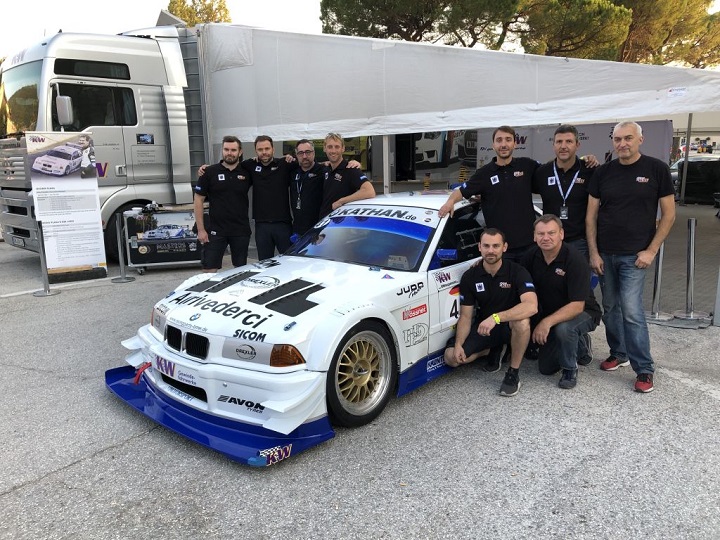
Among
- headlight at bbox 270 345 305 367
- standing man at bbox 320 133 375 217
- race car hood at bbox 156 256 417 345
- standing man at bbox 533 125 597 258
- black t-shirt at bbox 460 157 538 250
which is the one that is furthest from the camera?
standing man at bbox 320 133 375 217

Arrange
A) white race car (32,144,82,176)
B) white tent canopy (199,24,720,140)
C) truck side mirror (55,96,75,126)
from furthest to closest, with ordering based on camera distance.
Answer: truck side mirror (55,96,75,126) → white race car (32,144,82,176) → white tent canopy (199,24,720,140)

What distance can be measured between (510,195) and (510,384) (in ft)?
5.21

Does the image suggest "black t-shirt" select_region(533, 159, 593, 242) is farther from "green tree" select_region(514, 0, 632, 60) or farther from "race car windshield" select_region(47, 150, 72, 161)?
"green tree" select_region(514, 0, 632, 60)

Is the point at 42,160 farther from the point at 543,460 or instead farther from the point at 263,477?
the point at 543,460

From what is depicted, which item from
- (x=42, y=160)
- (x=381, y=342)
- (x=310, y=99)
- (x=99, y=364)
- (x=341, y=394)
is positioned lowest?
(x=99, y=364)

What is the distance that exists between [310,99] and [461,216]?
4859mm

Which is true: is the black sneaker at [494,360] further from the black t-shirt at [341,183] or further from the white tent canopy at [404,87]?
the white tent canopy at [404,87]

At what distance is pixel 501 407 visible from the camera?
152 inches

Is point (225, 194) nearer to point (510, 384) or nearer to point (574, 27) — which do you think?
point (510, 384)

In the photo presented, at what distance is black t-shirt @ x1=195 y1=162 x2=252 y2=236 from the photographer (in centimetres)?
579

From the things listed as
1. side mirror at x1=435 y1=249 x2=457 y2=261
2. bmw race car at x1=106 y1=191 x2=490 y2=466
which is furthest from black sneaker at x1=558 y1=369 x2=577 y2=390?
side mirror at x1=435 y1=249 x2=457 y2=261

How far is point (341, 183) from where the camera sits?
18.4ft

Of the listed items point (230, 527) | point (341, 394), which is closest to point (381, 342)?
point (341, 394)

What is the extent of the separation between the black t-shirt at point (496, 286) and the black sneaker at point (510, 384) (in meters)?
0.47
